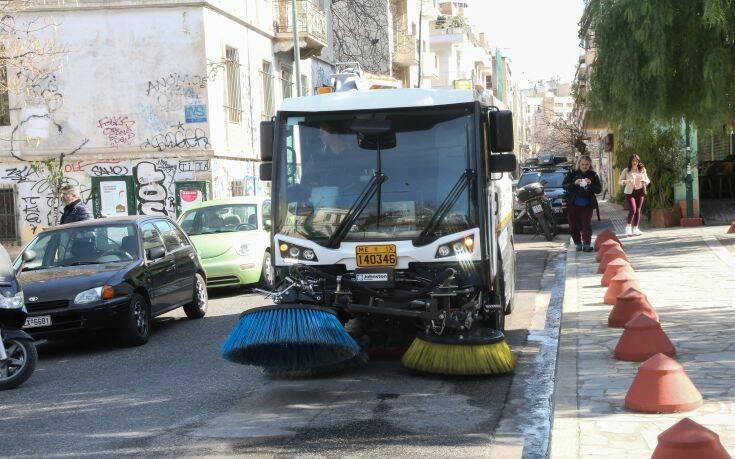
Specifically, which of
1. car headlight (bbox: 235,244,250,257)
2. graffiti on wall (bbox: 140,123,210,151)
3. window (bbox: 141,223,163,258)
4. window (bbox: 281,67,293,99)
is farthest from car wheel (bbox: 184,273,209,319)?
window (bbox: 281,67,293,99)

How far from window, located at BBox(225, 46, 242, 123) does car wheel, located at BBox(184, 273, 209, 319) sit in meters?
15.7

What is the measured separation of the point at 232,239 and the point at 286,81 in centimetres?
2011

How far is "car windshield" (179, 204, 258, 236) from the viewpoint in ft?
55.4

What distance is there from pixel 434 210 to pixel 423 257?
45 centimetres

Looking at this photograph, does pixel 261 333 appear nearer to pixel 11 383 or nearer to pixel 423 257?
pixel 423 257

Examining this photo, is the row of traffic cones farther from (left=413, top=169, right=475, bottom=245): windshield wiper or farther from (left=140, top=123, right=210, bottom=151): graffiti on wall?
(left=140, top=123, right=210, bottom=151): graffiti on wall

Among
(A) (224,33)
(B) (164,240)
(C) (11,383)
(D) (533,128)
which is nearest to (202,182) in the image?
(A) (224,33)

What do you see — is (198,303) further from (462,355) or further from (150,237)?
(462,355)

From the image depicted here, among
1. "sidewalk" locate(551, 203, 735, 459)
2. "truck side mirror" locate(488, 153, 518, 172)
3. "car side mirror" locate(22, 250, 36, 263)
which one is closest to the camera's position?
"sidewalk" locate(551, 203, 735, 459)

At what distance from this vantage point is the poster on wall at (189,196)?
27.3 meters

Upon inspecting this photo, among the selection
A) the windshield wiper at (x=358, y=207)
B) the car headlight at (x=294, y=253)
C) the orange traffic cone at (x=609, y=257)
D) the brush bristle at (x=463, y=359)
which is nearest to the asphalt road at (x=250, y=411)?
the brush bristle at (x=463, y=359)

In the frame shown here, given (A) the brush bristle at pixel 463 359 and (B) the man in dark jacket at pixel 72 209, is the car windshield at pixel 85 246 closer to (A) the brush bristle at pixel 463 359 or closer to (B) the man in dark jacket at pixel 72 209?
(B) the man in dark jacket at pixel 72 209

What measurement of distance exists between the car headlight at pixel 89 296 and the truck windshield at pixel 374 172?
2784 mm

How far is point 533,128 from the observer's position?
6422 inches
